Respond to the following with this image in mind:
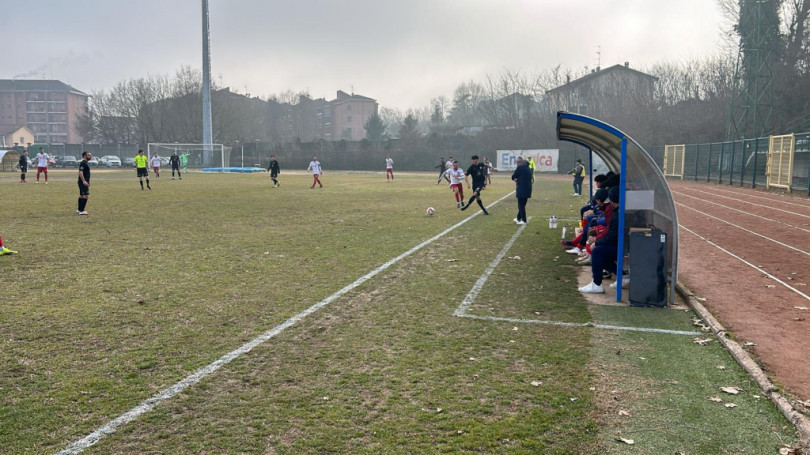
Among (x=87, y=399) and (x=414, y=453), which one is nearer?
(x=414, y=453)

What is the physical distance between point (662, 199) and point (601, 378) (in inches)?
159

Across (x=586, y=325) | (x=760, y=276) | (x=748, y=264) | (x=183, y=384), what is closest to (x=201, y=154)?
(x=748, y=264)

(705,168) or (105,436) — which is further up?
(705,168)

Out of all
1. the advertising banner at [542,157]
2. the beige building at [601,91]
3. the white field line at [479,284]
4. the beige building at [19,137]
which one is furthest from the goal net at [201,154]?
the beige building at [19,137]

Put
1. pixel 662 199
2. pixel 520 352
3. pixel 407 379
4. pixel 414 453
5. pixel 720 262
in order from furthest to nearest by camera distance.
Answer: pixel 720 262 < pixel 662 199 < pixel 520 352 < pixel 407 379 < pixel 414 453

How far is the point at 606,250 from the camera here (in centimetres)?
794

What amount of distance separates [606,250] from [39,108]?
157743 millimetres

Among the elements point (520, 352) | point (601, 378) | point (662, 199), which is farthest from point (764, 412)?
point (662, 199)

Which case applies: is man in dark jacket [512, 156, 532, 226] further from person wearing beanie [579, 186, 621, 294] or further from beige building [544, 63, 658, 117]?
beige building [544, 63, 658, 117]

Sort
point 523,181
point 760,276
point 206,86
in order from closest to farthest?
1. point 760,276
2. point 523,181
3. point 206,86

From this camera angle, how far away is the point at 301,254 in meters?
10.7

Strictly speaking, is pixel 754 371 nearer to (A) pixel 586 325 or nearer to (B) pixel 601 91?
(A) pixel 586 325

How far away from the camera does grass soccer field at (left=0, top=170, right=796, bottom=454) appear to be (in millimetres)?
3900

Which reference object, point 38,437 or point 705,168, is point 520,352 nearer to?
point 38,437
